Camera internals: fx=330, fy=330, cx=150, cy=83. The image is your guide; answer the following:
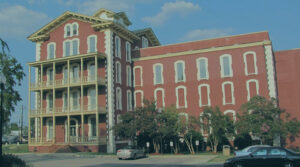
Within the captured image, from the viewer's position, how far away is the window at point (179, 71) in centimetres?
3978

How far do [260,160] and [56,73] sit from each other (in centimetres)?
2953

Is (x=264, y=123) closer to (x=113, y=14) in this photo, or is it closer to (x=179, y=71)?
(x=179, y=71)

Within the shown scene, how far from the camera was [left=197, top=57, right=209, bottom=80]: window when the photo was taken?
1527 inches

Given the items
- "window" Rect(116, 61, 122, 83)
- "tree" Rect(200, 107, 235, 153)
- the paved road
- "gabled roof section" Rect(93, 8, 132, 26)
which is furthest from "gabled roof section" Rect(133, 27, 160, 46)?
the paved road

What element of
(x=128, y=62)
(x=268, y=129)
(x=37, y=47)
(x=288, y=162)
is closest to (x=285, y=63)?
(x=268, y=129)

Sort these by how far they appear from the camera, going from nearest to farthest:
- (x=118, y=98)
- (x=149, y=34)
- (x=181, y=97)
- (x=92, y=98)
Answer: (x=92, y=98) < (x=118, y=98) < (x=181, y=97) < (x=149, y=34)

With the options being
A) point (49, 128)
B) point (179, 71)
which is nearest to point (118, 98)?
point (179, 71)

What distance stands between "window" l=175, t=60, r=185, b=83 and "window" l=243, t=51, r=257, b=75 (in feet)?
24.0

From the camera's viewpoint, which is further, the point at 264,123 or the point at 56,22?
the point at 56,22

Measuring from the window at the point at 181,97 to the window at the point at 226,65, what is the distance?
4959mm

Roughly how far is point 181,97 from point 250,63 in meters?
8.80

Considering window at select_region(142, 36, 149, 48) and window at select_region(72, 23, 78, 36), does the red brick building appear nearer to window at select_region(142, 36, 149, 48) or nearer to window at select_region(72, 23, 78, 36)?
window at select_region(72, 23, 78, 36)

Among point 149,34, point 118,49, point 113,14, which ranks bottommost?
point 118,49

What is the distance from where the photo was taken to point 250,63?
1451 inches
